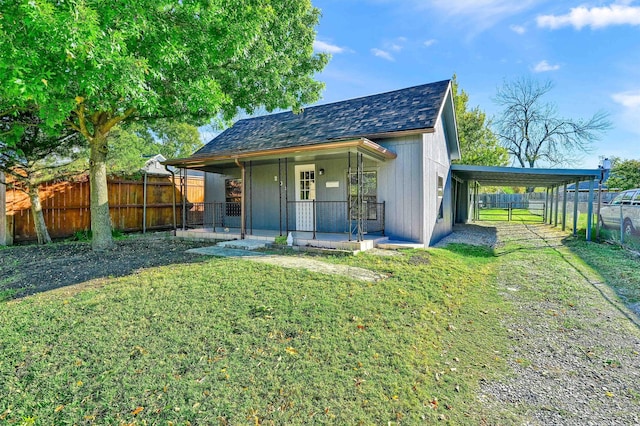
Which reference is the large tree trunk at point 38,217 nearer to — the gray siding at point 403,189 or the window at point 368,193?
the window at point 368,193

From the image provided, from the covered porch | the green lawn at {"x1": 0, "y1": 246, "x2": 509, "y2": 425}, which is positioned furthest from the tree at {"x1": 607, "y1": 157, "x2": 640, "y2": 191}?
the green lawn at {"x1": 0, "y1": 246, "x2": 509, "y2": 425}

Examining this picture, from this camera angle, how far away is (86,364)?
9.54 feet

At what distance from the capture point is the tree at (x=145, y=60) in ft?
13.5

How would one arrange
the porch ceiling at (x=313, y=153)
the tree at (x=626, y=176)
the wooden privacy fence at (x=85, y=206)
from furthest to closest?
1. the tree at (x=626, y=176)
2. the wooden privacy fence at (x=85, y=206)
3. the porch ceiling at (x=313, y=153)

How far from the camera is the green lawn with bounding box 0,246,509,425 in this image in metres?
2.48

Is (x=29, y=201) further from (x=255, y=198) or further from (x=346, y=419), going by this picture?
(x=346, y=419)

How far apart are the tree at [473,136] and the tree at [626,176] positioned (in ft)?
31.3

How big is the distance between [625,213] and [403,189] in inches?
268

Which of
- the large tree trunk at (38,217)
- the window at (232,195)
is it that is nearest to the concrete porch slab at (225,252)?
the window at (232,195)

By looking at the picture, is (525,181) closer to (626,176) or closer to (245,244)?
(245,244)

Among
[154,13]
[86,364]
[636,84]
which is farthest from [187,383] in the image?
[636,84]

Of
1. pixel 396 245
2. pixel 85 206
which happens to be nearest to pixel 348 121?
pixel 396 245

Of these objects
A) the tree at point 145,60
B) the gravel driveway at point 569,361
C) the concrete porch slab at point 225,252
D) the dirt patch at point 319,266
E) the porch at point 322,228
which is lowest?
the gravel driveway at point 569,361

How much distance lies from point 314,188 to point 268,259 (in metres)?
4.09
